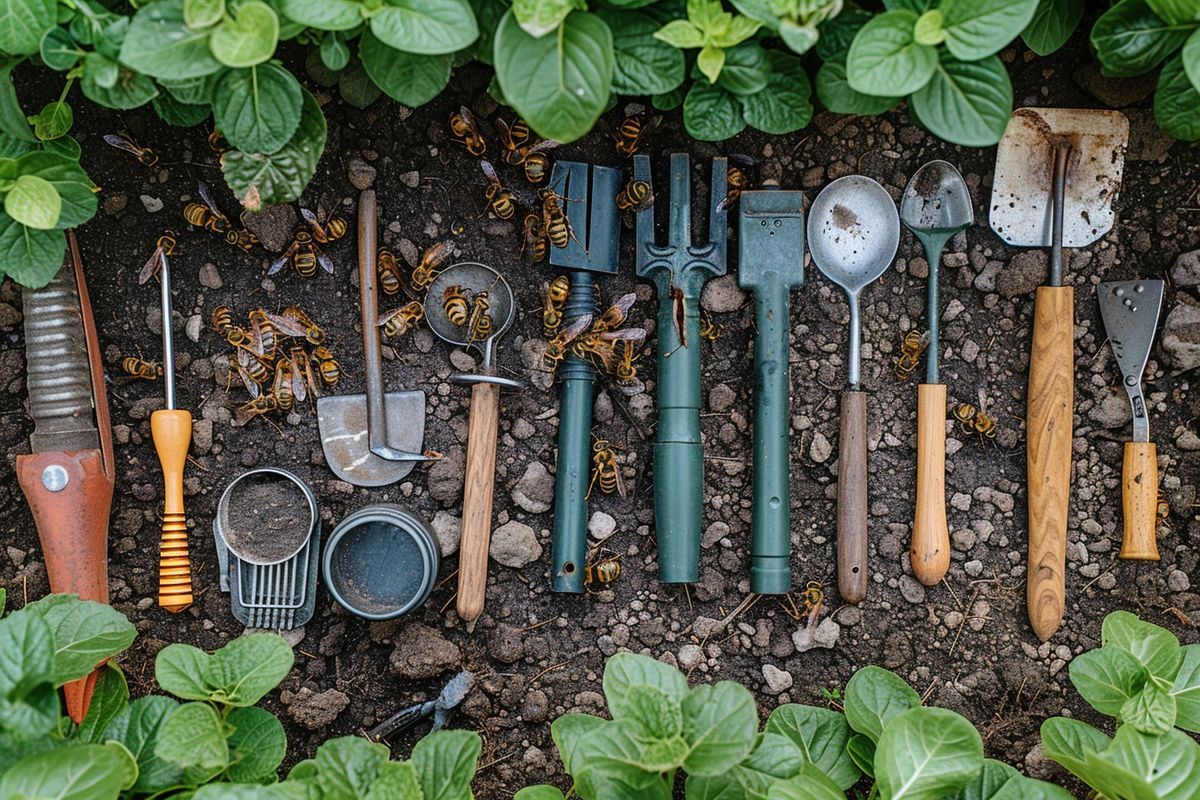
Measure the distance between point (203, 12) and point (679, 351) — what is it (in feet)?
3.31

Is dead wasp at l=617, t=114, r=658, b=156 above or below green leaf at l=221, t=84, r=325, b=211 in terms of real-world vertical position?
above

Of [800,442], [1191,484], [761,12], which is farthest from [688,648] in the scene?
[761,12]

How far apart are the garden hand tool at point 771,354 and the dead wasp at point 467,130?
541 mm

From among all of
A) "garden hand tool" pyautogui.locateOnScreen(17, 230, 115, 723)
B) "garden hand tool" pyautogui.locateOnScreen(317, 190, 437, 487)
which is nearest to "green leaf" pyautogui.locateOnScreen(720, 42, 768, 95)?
"garden hand tool" pyautogui.locateOnScreen(317, 190, 437, 487)

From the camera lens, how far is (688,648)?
201cm

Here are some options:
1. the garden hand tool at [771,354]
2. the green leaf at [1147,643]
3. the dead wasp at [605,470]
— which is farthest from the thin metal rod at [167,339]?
the green leaf at [1147,643]

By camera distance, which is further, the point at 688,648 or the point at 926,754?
the point at 688,648

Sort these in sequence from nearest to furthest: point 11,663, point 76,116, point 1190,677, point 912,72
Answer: point 11,663 < point 912,72 < point 1190,677 < point 76,116

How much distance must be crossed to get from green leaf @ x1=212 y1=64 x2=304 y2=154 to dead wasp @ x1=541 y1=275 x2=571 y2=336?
1.93 feet

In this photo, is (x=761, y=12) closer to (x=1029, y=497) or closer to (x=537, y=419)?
(x=537, y=419)

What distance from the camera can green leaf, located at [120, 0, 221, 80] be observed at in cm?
145

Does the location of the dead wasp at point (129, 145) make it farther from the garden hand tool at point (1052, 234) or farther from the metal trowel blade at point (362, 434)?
the garden hand tool at point (1052, 234)

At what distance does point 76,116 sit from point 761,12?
137cm

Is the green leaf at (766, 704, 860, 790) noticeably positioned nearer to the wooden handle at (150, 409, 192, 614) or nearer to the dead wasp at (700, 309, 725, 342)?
the dead wasp at (700, 309, 725, 342)
